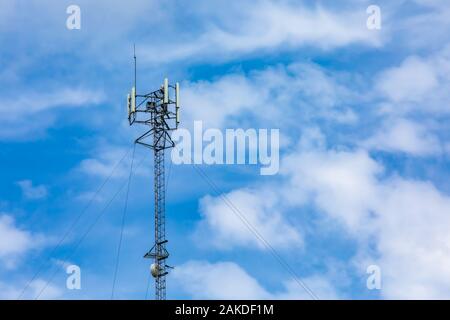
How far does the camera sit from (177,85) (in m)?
93.9

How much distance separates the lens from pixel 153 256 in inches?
3612
